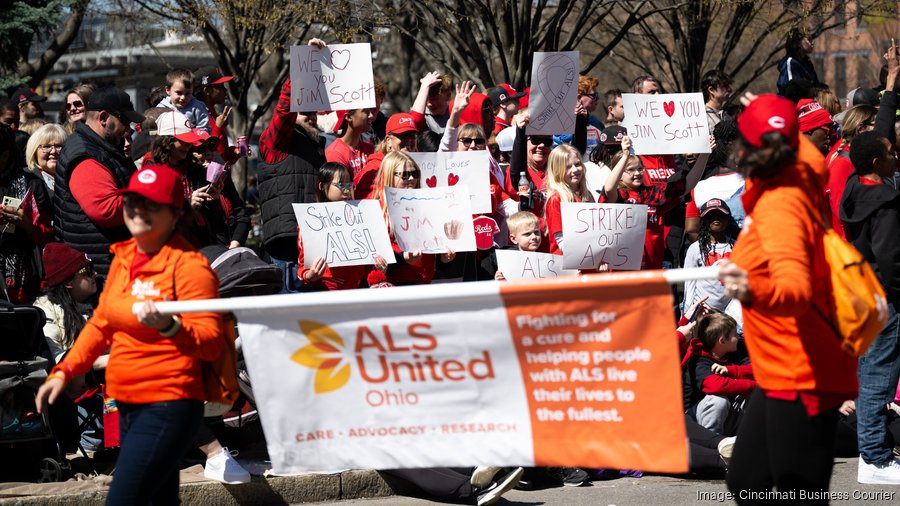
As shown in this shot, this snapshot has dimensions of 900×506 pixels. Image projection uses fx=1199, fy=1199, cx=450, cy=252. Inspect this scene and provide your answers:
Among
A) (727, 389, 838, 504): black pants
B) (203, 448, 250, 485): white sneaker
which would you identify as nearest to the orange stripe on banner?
(727, 389, 838, 504): black pants

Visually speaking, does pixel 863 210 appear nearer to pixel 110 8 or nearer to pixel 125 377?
pixel 125 377

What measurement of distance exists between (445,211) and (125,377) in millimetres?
3607

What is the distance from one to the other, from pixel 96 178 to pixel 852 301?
4.77 m

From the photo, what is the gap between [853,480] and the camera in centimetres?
771

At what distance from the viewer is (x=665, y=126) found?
10031mm

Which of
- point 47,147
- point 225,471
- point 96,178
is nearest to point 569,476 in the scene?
point 225,471

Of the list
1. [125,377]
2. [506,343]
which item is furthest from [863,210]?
[125,377]

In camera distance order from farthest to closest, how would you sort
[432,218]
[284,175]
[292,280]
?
[284,175], [292,280], [432,218]

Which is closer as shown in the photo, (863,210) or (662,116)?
(863,210)

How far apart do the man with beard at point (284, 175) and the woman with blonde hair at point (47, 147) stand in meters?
1.55

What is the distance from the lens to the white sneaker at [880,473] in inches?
294

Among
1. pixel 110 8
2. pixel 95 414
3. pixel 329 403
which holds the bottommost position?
pixel 95 414

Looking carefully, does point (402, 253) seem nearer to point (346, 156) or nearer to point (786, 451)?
point (346, 156)

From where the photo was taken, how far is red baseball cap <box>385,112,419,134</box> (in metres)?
9.16
